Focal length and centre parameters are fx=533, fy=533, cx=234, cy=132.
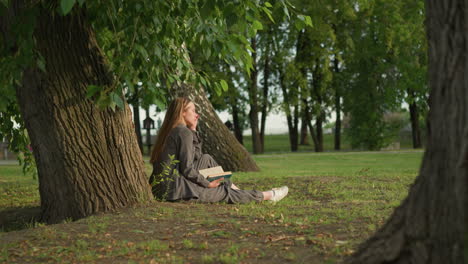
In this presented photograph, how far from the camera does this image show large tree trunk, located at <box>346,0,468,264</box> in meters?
2.82

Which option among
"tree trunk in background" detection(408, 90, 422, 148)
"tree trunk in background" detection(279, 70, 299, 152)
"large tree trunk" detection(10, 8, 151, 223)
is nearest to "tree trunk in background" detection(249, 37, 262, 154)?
"tree trunk in background" detection(279, 70, 299, 152)

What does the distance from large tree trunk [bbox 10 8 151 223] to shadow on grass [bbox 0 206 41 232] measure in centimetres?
92

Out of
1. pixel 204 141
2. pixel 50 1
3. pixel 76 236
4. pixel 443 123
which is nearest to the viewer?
pixel 443 123

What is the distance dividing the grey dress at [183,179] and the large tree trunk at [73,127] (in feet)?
2.24

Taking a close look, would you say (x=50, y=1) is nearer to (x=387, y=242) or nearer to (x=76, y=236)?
(x=76, y=236)

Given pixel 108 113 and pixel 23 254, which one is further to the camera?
pixel 108 113

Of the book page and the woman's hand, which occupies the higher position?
the book page

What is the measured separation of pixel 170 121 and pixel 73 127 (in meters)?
1.62

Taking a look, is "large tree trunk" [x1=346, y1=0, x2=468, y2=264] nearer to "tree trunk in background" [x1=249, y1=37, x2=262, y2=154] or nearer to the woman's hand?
the woman's hand

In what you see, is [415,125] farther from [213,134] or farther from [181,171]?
[181,171]

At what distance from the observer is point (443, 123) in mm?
2896

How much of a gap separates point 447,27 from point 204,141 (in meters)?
10.0

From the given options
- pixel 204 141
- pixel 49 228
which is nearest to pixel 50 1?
pixel 49 228

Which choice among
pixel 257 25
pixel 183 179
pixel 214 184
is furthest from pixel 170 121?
pixel 257 25
